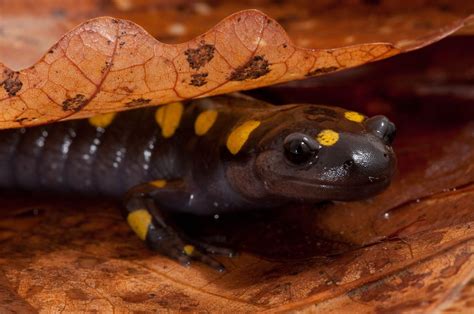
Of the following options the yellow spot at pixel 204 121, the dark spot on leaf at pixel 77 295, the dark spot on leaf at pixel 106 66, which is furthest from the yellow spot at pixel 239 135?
the dark spot on leaf at pixel 77 295

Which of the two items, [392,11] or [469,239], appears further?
[392,11]

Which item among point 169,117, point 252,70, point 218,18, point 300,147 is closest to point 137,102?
point 252,70

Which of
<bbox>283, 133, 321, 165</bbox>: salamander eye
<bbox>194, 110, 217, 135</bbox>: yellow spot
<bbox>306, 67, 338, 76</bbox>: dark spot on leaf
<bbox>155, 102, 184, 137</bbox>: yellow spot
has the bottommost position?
<bbox>283, 133, 321, 165</bbox>: salamander eye

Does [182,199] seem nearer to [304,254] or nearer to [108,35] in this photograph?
[304,254]

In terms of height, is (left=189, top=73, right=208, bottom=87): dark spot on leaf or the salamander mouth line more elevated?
(left=189, top=73, right=208, bottom=87): dark spot on leaf

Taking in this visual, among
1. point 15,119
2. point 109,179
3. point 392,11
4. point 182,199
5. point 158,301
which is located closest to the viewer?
point 158,301

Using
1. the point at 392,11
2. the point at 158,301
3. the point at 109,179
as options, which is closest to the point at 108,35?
the point at 158,301

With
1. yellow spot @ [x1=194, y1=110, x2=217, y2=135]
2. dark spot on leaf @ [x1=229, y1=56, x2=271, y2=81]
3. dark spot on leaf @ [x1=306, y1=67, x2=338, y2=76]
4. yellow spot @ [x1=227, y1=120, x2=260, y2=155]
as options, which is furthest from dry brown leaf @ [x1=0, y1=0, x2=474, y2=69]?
dark spot on leaf @ [x1=229, y1=56, x2=271, y2=81]

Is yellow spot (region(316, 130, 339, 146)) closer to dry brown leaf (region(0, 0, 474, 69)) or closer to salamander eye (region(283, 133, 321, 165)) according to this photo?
salamander eye (region(283, 133, 321, 165))
